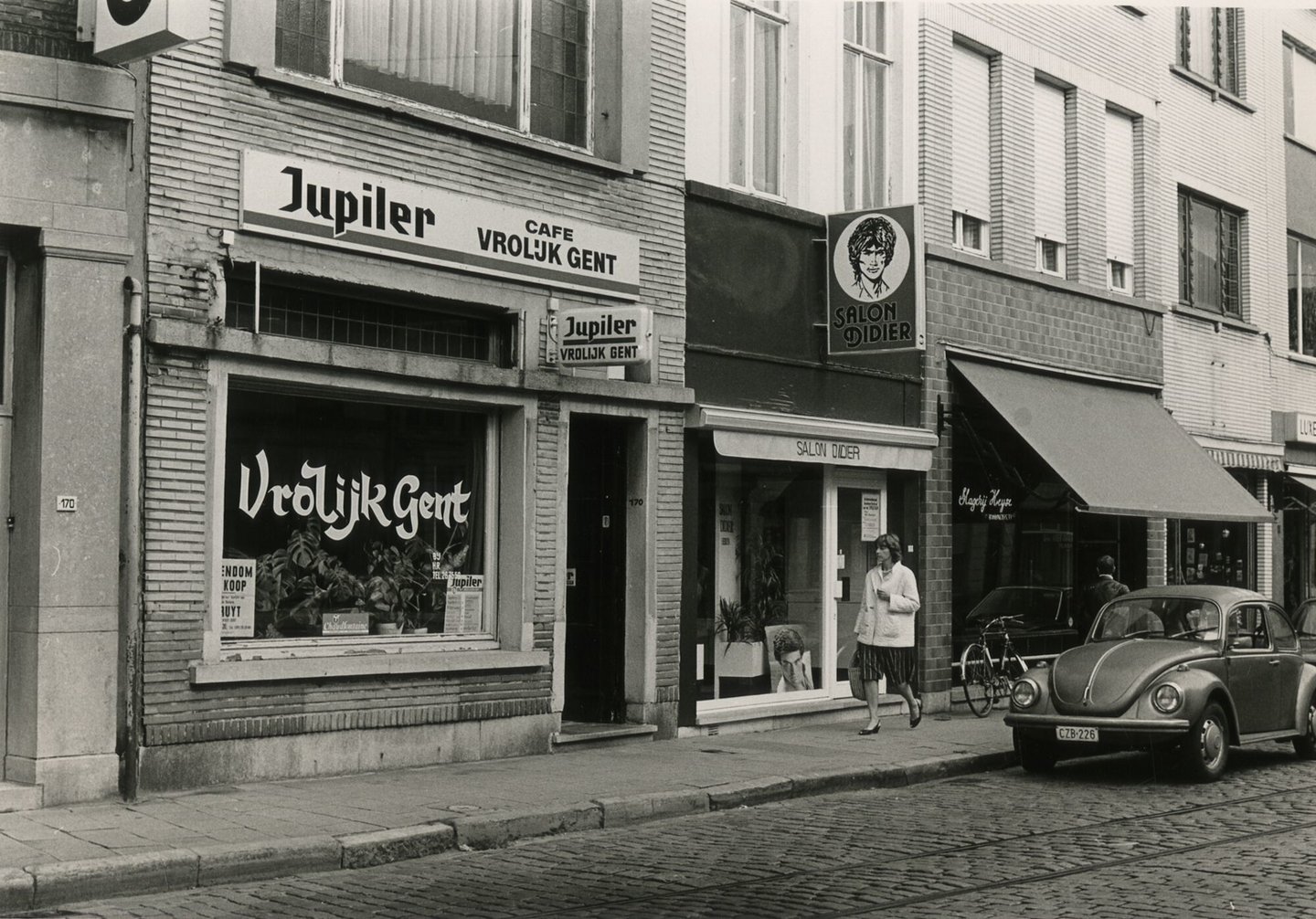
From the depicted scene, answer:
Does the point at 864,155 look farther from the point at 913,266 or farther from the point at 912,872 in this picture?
the point at 912,872

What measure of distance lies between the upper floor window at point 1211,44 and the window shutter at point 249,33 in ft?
50.6

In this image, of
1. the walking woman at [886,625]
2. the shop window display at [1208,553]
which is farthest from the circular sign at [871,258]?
the shop window display at [1208,553]

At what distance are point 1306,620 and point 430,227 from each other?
1030 cm

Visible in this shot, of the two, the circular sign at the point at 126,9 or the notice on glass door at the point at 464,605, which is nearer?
the circular sign at the point at 126,9

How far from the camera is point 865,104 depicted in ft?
54.0

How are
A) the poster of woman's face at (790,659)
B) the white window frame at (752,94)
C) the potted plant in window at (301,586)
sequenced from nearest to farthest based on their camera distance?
the potted plant in window at (301,586)
the white window frame at (752,94)
the poster of woman's face at (790,659)

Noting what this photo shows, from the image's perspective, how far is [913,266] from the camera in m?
14.6

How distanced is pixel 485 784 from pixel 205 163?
4.63 metres

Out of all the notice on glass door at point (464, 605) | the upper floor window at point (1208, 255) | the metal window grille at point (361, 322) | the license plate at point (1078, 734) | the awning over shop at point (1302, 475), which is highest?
the upper floor window at point (1208, 255)

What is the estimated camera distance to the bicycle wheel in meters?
16.5

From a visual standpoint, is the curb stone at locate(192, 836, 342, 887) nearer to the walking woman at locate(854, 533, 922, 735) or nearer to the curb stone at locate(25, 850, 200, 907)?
the curb stone at locate(25, 850, 200, 907)

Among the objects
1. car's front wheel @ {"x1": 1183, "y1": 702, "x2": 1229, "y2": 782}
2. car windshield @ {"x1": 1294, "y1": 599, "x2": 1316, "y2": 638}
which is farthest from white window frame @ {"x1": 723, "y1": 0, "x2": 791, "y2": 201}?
car windshield @ {"x1": 1294, "y1": 599, "x2": 1316, "y2": 638}

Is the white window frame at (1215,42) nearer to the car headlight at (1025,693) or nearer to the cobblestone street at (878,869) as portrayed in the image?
the car headlight at (1025,693)

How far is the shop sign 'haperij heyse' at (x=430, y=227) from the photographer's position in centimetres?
1059
